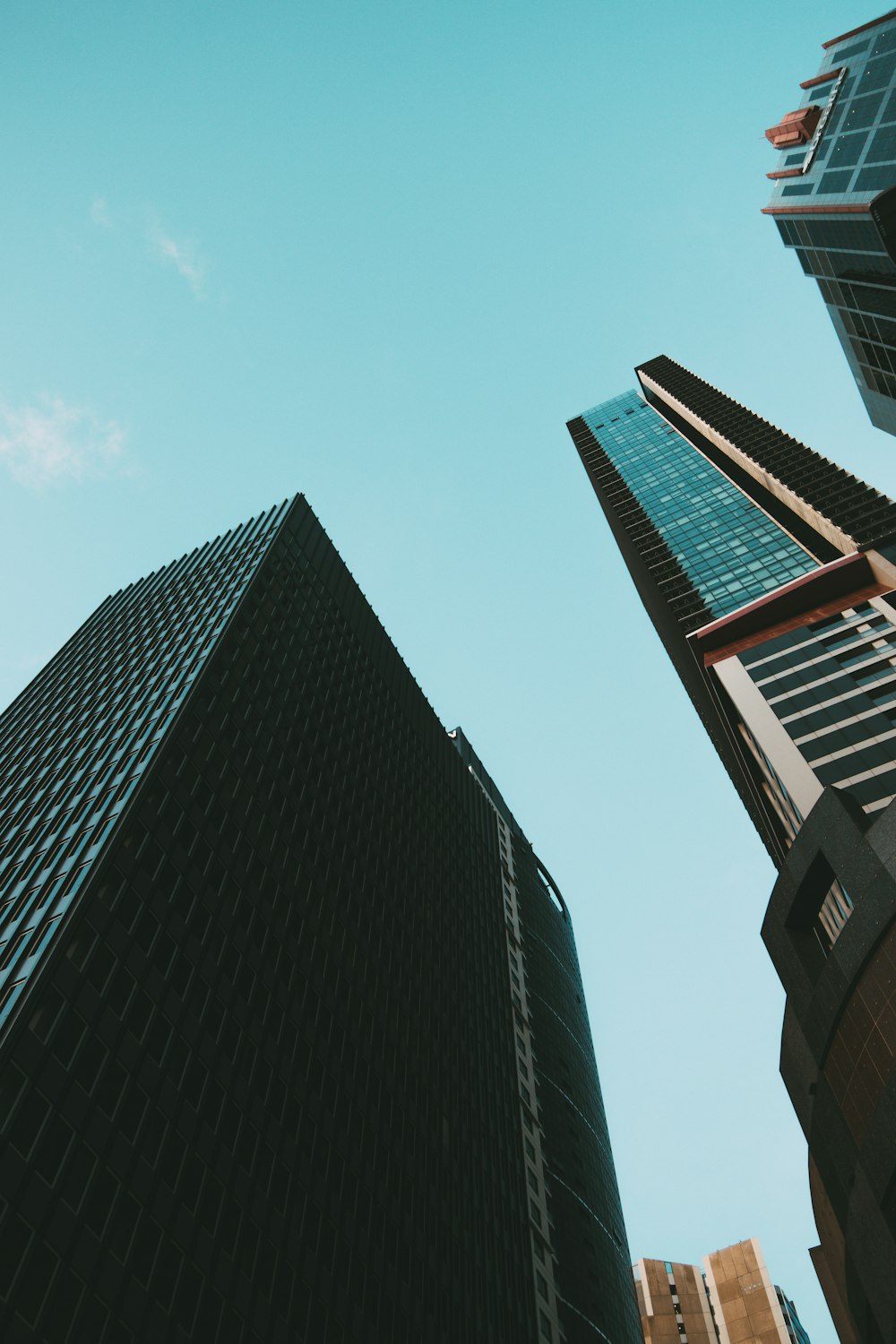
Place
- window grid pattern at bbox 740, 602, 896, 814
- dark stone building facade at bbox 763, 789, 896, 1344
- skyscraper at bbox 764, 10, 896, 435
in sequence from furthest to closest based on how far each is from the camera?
1. skyscraper at bbox 764, 10, 896, 435
2. window grid pattern at bbox 740, 602, 896, 814
3. dark stone building facade at bbox 763, 789, 896, 1344

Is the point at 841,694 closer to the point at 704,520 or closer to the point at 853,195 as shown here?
the point at 853,195

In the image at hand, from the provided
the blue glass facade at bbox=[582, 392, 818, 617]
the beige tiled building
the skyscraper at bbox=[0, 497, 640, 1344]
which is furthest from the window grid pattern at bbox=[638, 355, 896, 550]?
the beige tiled building

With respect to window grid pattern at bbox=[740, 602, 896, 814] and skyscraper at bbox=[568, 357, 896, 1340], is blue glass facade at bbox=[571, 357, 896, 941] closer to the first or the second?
window grid pattern at bbox=[740, 602, 896, 814]

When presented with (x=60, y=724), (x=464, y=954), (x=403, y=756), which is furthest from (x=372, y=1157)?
(x=403, y=756)

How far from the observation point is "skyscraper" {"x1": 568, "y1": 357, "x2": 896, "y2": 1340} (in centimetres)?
3556

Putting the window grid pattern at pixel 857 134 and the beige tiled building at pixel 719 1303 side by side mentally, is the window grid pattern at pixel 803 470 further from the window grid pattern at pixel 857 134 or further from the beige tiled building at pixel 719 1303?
the beige tiled building at pixel 719 1303

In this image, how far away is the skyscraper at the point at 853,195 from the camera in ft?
258

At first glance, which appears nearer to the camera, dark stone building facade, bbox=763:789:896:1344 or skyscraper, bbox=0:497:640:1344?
skyscraper, bbox=0:497:640:1344

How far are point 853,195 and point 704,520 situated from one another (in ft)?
160

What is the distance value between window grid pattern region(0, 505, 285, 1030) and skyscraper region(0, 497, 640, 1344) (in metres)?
0.35

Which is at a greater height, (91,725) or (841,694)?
(841,694)

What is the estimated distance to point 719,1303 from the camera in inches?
5098

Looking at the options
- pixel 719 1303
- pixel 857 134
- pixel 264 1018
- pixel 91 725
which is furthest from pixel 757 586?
pixel 719 1303

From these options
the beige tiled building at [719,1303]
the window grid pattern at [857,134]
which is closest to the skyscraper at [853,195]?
the window grid pattern at [857,134]
